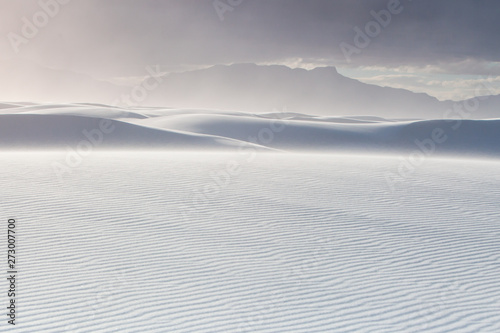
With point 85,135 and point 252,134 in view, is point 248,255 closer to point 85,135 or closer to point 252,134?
point 85,135

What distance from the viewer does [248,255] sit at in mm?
6508

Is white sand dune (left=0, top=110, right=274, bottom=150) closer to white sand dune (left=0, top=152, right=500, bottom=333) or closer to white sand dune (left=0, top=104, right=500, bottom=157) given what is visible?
white sand dune (left=0, top=104, right=500, bottom=157)

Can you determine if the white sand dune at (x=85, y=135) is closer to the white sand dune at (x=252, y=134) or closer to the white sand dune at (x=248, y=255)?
the white sand dune at (x=252, y=134)

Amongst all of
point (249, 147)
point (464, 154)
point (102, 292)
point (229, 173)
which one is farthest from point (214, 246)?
point (464, 154)

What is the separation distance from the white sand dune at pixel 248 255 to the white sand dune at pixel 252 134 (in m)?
14.7

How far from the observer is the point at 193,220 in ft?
26.3

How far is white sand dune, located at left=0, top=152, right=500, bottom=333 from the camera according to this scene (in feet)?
15.9

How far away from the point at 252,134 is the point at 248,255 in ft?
88.6

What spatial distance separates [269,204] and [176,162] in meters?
5.97

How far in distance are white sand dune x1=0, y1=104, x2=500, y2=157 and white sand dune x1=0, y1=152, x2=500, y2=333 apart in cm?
1468

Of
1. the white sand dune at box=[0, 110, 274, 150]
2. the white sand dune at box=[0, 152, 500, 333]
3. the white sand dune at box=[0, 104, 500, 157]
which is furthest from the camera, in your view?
the white sand dune at box=[0, 104, 500, 157]

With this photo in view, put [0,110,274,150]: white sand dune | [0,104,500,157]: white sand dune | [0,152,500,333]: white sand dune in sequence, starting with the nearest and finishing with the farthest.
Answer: [0,152,500,333]: white sand dune < [0,110,274,150]: white sand dune < [0,104,500,157]: white sand dune

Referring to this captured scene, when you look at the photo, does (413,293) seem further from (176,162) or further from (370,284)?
(176,162)

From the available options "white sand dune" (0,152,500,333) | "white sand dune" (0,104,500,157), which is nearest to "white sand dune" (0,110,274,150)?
"white sand dune" (0,104,500,157)
